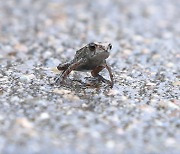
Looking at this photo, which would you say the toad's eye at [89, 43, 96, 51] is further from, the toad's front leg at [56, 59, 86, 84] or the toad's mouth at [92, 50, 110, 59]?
the toad's front leg at [56, 59, 86, 84]

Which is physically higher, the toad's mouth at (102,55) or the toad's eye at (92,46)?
the toad's eye at (92,46)

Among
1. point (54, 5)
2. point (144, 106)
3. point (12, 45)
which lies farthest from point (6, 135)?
point (54, 5)

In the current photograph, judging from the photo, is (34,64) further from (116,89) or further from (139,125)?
(139,125)

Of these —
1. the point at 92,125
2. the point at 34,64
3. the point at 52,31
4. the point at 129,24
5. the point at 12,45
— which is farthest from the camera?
the point at 129,24

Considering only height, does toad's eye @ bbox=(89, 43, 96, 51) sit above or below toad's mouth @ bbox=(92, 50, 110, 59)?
above

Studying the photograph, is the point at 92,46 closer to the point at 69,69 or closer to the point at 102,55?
the point at 102,55

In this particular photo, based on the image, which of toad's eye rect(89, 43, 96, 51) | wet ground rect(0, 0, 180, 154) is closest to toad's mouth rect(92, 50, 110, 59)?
toad's eye rect(89, 43, 96, 51)

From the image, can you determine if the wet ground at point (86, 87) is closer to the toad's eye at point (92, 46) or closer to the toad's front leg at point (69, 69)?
the toad's front leg at point (69, 69)

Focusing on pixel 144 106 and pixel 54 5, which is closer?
pixel 144 106

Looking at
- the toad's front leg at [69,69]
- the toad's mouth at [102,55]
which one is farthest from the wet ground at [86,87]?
the toad's mouth at [102,55]
